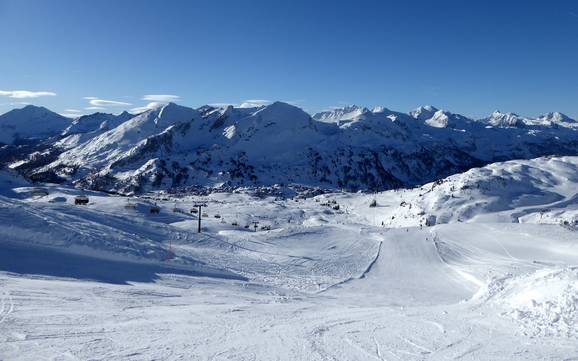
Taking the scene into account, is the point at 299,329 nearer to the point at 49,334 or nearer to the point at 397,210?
the point at 49,334

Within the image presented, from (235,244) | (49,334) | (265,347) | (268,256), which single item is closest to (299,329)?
(265,347)

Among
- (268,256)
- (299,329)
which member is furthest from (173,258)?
(299,329)

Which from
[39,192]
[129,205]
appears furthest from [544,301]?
[39,192]

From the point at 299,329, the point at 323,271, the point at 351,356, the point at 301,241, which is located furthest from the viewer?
the point at 301,241

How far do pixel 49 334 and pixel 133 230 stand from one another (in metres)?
30.3

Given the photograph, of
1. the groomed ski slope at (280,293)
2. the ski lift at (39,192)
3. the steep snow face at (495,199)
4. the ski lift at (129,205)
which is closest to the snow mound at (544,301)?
the groomed ski slope at (280,293)

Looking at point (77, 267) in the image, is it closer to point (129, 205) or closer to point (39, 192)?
point (129, 205)

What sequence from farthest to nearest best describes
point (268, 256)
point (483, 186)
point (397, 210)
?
point (483, 186) → point (397, 210) → point (268, 256)

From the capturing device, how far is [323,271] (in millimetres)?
36281

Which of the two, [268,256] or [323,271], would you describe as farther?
[268,256]

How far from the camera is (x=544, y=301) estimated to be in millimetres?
16156

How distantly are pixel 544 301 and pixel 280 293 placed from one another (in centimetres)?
1424

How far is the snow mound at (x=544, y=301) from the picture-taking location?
14227mm

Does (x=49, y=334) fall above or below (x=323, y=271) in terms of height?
above
